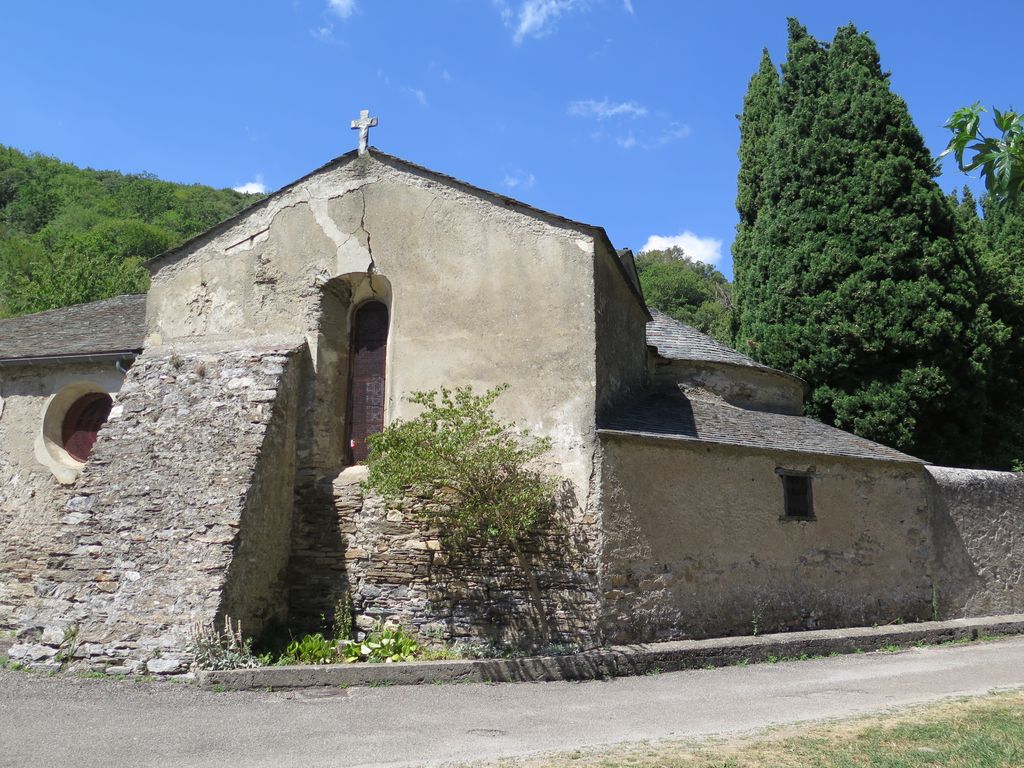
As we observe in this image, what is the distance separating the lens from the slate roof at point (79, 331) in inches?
483

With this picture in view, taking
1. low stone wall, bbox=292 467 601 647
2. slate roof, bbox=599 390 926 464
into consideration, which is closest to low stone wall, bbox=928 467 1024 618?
slate roof, bbox=599 390 926 464

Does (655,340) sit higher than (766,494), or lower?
higher

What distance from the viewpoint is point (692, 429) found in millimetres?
10898

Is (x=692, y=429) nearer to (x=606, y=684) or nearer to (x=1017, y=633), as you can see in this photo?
(x=606, y=684)

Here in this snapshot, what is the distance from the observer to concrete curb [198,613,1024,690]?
800 centimetres

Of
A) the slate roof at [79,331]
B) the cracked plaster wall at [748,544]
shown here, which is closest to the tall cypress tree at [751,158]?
the cracked plaster wall at [748,544]

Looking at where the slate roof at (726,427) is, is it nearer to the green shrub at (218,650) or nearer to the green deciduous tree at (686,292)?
the green shrub at (218,650)

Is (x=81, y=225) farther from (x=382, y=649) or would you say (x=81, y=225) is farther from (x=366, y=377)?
(x=382, y=649)

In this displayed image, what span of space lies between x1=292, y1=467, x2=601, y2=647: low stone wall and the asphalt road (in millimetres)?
1217

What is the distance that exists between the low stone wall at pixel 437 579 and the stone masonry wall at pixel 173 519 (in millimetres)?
581

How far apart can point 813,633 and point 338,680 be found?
6644 mm

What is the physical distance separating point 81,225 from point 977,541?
52.8m

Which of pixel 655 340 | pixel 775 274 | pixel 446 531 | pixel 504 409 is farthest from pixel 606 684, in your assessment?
pixel 775 274

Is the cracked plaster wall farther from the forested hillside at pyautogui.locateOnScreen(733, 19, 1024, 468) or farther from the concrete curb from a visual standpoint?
the forested hillside at pyautogui.locateOnScreen(733, 19, 1024, 468)
